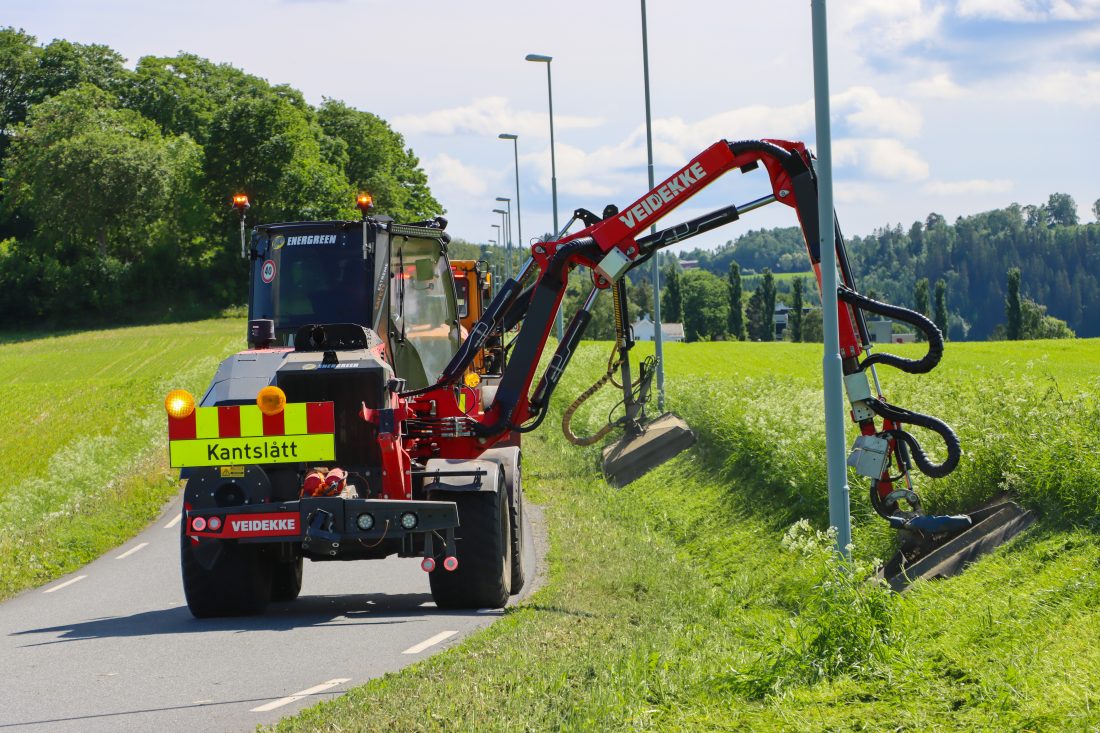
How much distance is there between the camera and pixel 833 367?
10.2 metres

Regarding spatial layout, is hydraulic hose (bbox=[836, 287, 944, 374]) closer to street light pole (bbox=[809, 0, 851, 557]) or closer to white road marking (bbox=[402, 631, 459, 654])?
street light pole (bbox=[809, 0, 851, 557])

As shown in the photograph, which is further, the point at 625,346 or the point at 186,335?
the point at 186,335

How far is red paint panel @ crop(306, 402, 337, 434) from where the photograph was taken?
9.86 meters

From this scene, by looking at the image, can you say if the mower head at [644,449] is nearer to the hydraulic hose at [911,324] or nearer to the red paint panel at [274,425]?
the hydraulic hose at [911,324]

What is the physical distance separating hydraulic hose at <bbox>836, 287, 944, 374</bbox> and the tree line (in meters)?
51.1

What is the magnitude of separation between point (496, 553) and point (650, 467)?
944 cm

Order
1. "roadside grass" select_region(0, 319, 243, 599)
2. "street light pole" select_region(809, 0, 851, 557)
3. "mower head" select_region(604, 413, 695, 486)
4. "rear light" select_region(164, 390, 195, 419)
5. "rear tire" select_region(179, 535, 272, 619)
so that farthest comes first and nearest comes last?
1. "mower head" select_region(604, 413, 695, 486)
2. "roadside grass" select_region(0, 319, 243, 599)
3. "rear tire" select_region(179, 535, 272, 619)
4. "street light pole" select_region(809, 0, 851, 557)
5. "rear light" select_region(164, 390, 195, 419)

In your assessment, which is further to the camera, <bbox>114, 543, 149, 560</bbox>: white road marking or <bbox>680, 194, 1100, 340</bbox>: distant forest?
<bbox>680, 194, 1100, 340</bbox>: distant forest

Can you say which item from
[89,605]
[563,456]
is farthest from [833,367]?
[563,456]

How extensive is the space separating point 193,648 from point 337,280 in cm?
403

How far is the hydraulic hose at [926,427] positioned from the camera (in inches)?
400

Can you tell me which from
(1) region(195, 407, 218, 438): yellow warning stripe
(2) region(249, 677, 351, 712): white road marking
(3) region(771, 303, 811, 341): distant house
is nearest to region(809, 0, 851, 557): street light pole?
(2) region(249, 677, 351, 712): white road marking

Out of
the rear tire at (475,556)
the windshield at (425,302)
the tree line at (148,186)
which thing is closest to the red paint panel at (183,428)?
the rear tire at (475,556)

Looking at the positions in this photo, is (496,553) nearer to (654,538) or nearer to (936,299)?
(654,538)
